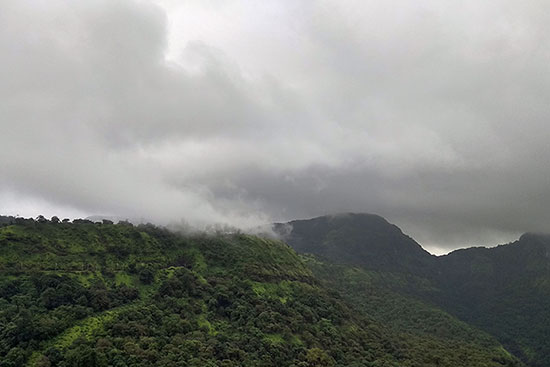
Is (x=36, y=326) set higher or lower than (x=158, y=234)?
lower

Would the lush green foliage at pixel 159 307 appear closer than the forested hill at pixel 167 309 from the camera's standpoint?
Yes

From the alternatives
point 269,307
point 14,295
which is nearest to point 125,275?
point 14,295

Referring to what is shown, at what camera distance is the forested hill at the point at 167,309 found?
88.2 metres

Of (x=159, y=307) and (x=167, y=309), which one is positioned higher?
(x=159, y=307)

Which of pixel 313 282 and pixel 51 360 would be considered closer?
pixel 51 360

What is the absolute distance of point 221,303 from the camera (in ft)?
448

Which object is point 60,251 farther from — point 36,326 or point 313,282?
point 313,282

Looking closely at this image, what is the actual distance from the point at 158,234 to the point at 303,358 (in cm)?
8531

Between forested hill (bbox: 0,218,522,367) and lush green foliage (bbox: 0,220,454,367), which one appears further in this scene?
forested hill (bbox: 0,218,522,367)

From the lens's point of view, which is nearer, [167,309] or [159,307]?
[167,309]

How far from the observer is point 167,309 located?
117062 mm

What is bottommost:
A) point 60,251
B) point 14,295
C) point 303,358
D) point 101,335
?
point 303,358

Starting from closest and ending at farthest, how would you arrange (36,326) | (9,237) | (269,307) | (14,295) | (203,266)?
(36,326) → (14,295) → (9,237) → (269,307) → (203,266)

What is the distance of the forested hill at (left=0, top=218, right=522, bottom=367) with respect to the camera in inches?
3472
